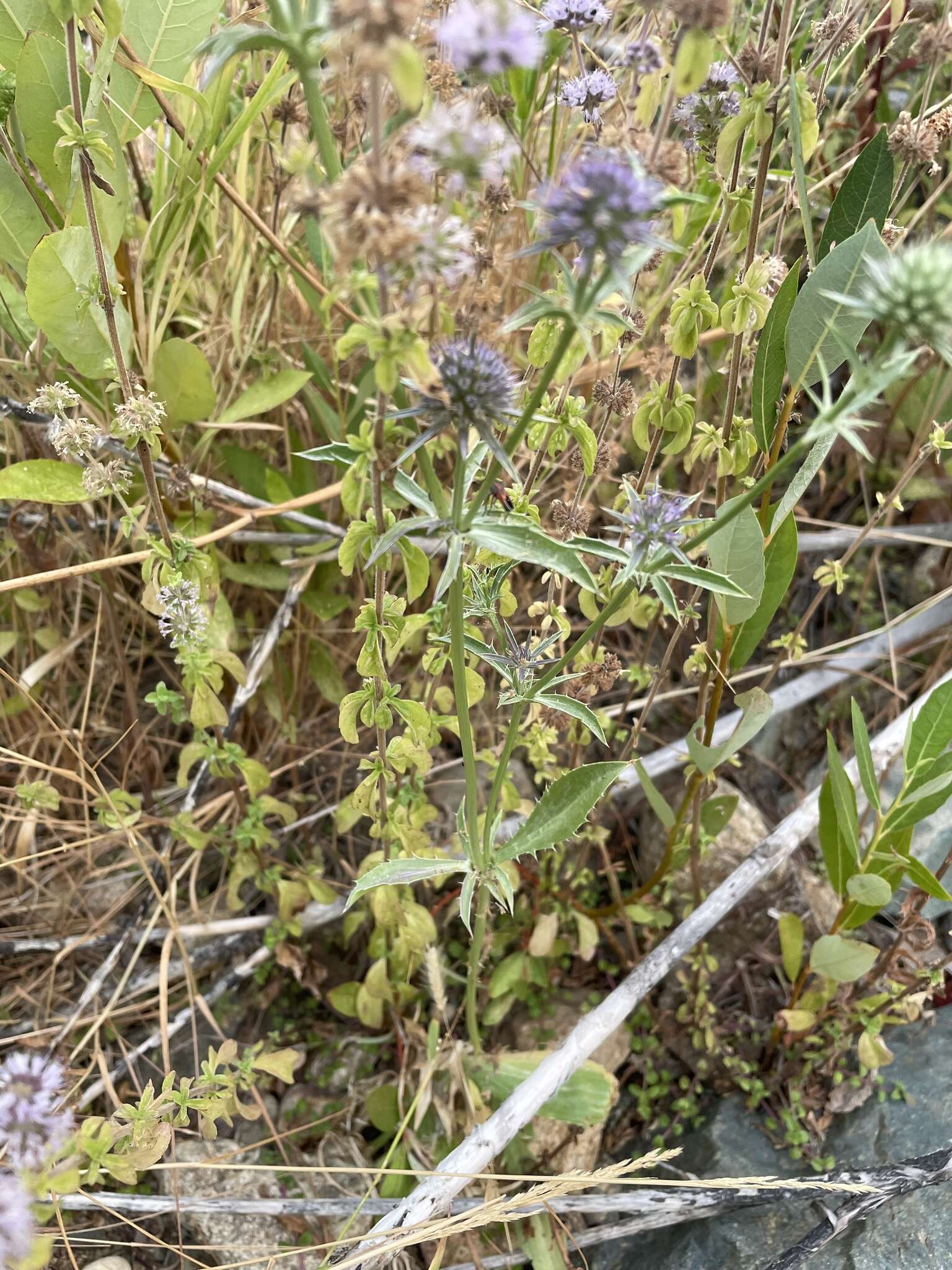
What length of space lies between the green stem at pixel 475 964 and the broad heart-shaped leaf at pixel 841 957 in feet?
2.27

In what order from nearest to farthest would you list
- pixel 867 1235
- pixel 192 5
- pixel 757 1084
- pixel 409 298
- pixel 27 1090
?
pixel 409 298
pixel 27 1090
pixel 867 1235
pixel 192 5
pixel 757 1084

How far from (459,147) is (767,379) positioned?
94cm

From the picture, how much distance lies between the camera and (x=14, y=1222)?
3.11 feet

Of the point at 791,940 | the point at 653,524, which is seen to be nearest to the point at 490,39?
the point at 653,524

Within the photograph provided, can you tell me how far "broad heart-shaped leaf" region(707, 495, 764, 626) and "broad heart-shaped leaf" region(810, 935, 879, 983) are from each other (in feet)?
2.35

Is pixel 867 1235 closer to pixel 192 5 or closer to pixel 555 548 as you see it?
pixel 555 548

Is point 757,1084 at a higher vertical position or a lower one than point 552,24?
lower

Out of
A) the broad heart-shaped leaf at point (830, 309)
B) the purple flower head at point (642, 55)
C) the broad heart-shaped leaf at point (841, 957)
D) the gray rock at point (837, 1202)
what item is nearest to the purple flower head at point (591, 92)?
the purple flower head at point (642, 55)

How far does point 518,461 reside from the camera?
214 cm

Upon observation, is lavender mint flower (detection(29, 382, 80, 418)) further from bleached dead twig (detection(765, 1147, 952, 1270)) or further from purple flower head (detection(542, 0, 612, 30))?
bleached dead twig (detection(765, 1147, 952, 1270))

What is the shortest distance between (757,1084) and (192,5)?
257 centimetres

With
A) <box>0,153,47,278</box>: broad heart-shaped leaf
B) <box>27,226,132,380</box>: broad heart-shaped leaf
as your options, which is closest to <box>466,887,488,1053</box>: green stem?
<box>27,226,132,380</box>: broad heart-shaped leaf

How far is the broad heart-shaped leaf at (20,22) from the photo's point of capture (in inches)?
70.7

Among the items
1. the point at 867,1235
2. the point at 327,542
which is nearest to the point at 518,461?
the point at 327,542
